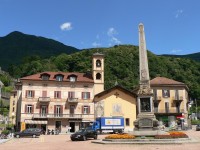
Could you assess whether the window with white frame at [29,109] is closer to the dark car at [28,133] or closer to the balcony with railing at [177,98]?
the dark car at [28,133]

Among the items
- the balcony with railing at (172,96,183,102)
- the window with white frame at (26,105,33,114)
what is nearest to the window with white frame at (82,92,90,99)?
the window with white frame at (26,105,33,114)

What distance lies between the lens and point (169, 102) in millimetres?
56594

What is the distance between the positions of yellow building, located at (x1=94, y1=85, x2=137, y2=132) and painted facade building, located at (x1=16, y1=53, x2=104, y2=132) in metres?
1.80

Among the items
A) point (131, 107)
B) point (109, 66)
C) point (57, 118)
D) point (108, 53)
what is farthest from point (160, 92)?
point (108, 53)

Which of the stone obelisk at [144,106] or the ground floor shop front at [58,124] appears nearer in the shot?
the stone obelisk at [144,106]

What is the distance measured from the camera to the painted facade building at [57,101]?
48.8 metres

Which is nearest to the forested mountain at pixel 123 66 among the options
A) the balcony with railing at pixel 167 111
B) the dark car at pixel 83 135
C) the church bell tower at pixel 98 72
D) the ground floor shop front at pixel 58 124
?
the church bell tower at pixel 98 72

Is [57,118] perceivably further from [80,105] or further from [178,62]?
[178,62]

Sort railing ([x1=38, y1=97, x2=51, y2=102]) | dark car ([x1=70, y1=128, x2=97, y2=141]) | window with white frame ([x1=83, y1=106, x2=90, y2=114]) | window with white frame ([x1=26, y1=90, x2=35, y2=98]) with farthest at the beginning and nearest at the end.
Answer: window with white frame ([x1=83, y1=106, x2=90, y2=114])
window with white frame ([x1=26, y1=90, x2=35, y2=98])
railing ([x1=38, y1=97, x2=51, y2=102])
dark car ([x1=70, y1=128, x2=97, y2=141])

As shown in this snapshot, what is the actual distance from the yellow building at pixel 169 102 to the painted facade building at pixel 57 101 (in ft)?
41.6

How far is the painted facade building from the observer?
48.8 m

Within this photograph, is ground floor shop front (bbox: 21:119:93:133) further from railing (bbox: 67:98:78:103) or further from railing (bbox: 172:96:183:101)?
railing (bbox: 172:96:183:101)

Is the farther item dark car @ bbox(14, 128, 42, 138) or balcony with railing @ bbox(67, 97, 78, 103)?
balcony with railing @ bbox(67, 97, 78, 103)

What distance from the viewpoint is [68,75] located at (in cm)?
5250
